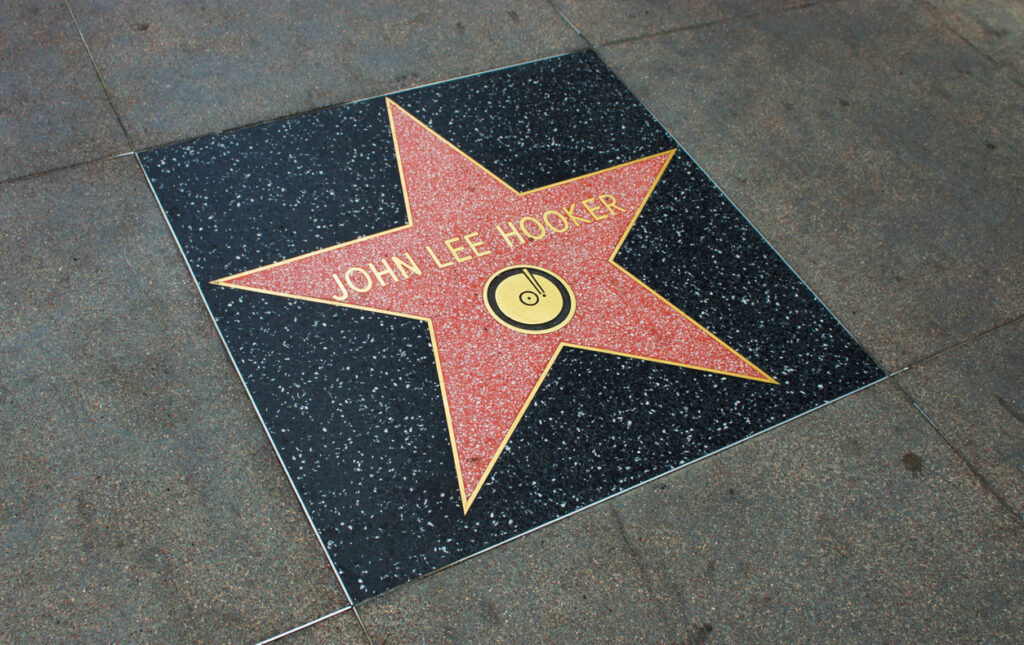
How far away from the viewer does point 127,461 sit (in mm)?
2410

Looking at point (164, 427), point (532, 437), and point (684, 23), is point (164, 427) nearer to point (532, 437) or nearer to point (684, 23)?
point (532, 437)

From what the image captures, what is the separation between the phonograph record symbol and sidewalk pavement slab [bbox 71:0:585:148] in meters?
0.72

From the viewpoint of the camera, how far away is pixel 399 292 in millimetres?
2902

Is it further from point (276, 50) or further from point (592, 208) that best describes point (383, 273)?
point (276, 50)

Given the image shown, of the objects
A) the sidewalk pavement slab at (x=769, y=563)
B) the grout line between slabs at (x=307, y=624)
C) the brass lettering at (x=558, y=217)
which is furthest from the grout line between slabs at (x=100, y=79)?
the sidewalk pavement slab at (x=769, y=563)

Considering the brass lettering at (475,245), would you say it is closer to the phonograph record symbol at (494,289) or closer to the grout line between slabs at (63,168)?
the phonograph record symbol at (494,289)

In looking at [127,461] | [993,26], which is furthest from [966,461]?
[993,26]

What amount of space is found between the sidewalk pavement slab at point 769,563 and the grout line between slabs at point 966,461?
0.02 m

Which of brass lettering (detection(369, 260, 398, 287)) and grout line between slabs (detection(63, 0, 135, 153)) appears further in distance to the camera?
grout line between slabs (detection(63, 0, 135, 153))

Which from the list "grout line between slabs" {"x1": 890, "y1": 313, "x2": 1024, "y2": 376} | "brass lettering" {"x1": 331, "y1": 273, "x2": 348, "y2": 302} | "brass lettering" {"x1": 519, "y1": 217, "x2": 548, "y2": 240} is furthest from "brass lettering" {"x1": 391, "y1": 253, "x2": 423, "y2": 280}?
"grout line between slabs" {"x1": 890, "y1": 313, "x2": 1024, "y2": 376}

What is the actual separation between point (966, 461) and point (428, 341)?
84.2 inches

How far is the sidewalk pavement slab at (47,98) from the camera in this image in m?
3.15

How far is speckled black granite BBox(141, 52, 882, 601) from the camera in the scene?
2.45 meters

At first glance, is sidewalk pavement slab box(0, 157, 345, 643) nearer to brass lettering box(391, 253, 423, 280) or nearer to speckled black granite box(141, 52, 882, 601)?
speckled black granite box(141, 52, 882, 601)
